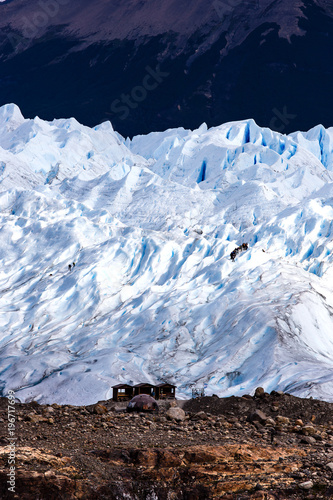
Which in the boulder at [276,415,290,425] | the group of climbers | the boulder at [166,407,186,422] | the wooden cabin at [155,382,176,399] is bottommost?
the group of climbers

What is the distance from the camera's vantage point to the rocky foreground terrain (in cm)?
1326

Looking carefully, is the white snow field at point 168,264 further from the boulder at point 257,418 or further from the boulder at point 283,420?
the boulder at point 257,418

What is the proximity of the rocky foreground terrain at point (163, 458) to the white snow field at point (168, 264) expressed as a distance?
30491 millimetres

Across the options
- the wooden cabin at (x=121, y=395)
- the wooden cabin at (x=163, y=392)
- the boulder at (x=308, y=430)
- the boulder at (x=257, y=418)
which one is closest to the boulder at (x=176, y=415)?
the boulder at (x=257, y=418)

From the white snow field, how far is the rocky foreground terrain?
3049 centimetres

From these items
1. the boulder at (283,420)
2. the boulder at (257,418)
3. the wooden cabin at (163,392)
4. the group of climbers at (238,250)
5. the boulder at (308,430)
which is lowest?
the group of climbers at (238,250)

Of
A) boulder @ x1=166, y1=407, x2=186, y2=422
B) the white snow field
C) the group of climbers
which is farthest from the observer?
the group of climbers

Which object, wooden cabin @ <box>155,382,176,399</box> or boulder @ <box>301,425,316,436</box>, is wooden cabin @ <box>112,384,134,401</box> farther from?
boulder @ <box>301,425,316,436</box>

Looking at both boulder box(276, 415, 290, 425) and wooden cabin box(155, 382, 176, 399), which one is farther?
wooden cabin box(155, 382, 176, 399)

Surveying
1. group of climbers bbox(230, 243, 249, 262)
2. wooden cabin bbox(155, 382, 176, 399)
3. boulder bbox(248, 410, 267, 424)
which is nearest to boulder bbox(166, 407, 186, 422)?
boulder bbox(248, 410, 267, 424)

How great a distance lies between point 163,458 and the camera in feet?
47.2

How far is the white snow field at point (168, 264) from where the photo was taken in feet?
204

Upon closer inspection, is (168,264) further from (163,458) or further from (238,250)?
(163,458)

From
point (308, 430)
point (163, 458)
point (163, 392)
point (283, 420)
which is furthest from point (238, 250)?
point (163, 458)
